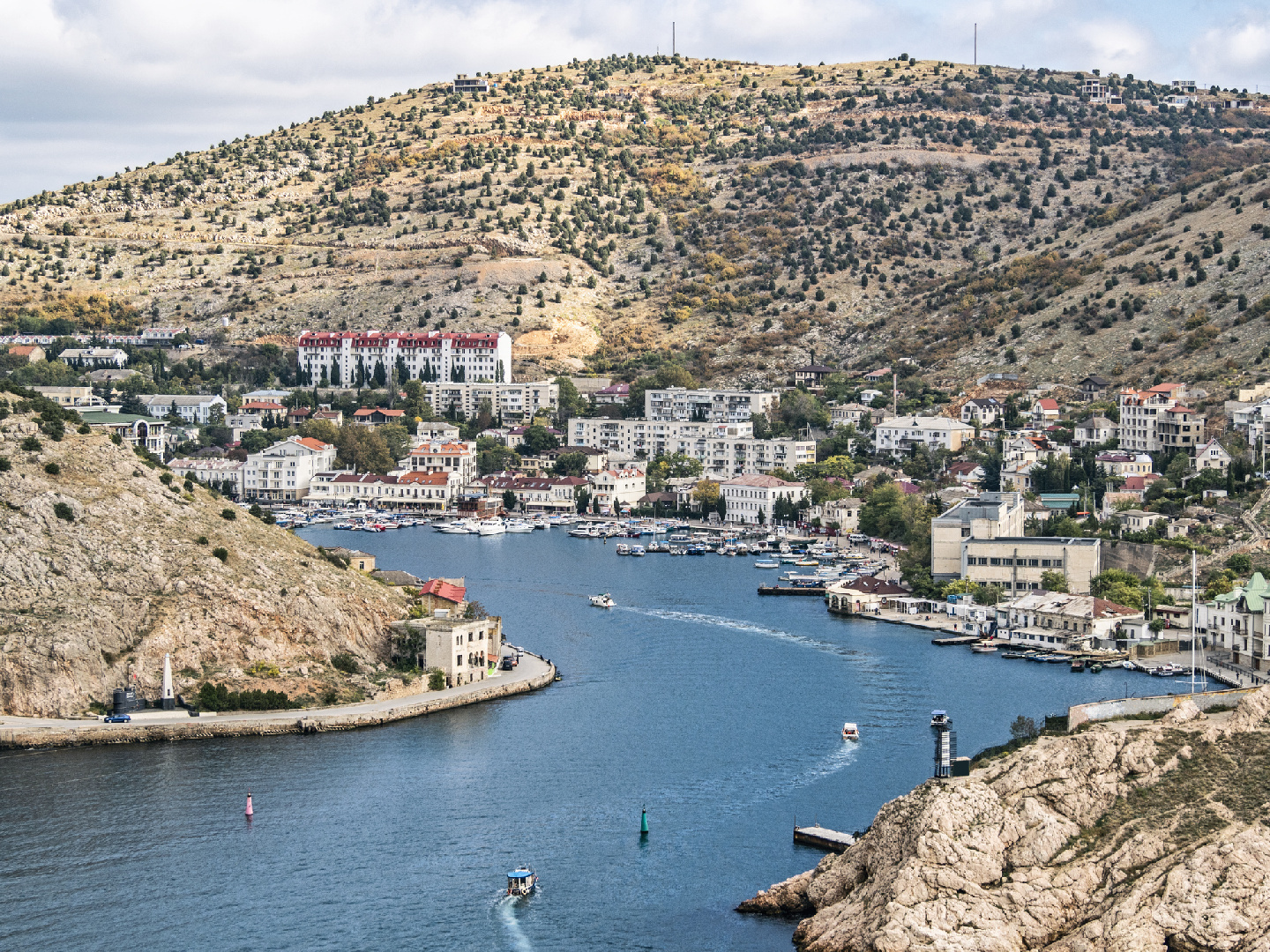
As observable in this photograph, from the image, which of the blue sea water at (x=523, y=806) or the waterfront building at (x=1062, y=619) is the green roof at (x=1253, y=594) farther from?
the waterfront building at (x=1062, y=619)

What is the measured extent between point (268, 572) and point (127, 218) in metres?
120

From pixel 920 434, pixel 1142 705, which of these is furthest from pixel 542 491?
pixel 1142 705

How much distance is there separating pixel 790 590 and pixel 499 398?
2141 inches

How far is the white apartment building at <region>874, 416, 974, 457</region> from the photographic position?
4087 inches

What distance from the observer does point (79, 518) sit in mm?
50250

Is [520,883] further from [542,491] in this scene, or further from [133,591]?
[542,491]

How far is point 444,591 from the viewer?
57.4 metres

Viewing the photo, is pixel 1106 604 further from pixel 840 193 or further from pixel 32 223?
pixel 32 223

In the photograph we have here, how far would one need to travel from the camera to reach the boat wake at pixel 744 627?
197ft

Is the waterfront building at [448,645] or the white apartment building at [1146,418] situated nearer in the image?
the waterfront building at [448,645]

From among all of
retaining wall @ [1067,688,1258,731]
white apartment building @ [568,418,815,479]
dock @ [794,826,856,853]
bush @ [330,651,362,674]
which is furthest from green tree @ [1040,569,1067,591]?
white apartment building @ [568,418,815,479]

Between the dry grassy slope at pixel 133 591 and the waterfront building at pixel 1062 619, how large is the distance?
2227 cm

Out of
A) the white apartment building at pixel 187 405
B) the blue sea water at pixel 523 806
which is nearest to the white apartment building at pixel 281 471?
the white apartment building at pixel 187 405

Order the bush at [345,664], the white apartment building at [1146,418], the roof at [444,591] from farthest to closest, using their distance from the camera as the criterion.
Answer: the white apartment building at [1146,418]
the roof at [444,591]
the bush at [345,664]
